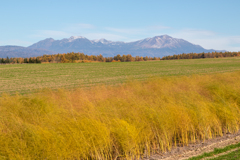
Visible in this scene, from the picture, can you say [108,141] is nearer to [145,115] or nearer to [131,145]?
[131,145]

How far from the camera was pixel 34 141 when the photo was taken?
739 centimetres

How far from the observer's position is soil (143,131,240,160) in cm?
890

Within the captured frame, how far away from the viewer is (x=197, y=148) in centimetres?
968

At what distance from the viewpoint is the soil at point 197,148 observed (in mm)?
8898

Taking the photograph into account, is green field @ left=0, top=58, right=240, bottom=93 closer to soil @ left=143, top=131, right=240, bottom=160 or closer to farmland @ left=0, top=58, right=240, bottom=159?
farmland @ left=0, top=58, right=240, bottom=159

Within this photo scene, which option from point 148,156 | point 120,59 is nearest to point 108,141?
point 148,156

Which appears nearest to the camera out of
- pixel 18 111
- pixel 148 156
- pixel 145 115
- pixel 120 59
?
pixel 148 156

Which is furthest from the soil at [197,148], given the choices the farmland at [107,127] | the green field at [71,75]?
the green field at [71,75]

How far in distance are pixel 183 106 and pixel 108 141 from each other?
16.6 ft

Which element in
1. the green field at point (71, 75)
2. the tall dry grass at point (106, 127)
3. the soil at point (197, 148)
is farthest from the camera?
the green field at point (71, 75)

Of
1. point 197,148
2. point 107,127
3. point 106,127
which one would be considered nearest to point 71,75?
point 107,127

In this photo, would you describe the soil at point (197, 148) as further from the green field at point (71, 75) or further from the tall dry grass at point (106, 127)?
the green field at point (71, 75)

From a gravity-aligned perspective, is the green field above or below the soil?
above

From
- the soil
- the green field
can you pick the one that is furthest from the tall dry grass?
the green field
